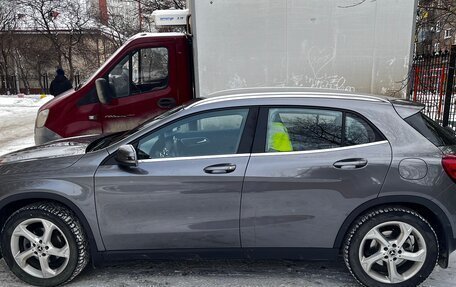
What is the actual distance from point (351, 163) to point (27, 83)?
35.6 metres

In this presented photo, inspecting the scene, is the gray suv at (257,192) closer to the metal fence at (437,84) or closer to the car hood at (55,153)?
the car hood at (55,153)

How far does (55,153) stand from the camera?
336 cm

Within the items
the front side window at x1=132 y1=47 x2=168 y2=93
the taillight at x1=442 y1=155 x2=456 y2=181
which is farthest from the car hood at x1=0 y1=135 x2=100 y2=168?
the taillight at x1=442 y1=155 x2=456 y2=181

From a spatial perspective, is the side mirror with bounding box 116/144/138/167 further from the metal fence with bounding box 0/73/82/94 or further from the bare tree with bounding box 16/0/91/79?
the metal fence with bounding box 0/73/82/94

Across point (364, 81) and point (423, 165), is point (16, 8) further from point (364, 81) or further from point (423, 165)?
point (423, 165)

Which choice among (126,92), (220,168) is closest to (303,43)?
(126,92)

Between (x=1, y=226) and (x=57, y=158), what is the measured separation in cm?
80

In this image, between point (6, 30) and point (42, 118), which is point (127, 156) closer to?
point (42, 118)

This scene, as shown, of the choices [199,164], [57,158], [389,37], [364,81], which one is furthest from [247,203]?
[389,37]

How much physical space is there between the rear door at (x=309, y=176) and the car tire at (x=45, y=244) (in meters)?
1.39

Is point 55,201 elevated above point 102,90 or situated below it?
below

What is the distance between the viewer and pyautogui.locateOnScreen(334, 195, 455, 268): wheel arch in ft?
9.51

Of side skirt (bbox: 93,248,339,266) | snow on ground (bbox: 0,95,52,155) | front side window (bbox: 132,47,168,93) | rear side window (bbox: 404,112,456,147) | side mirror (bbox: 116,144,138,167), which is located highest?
front side window (bbox: 132,47,168,93)

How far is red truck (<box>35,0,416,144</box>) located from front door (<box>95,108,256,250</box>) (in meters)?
2.66
